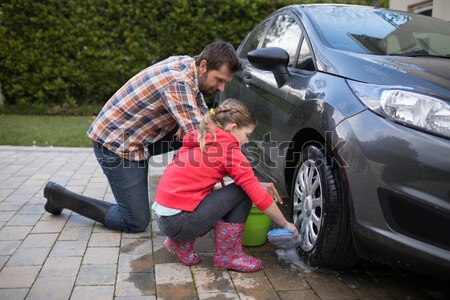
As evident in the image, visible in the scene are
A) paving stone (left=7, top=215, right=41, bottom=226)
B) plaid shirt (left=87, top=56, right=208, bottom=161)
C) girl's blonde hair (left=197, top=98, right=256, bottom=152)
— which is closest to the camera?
girl's blonde hair (left=197, top=98, right=256, bottom=152)

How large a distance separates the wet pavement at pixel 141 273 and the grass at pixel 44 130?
111 inches

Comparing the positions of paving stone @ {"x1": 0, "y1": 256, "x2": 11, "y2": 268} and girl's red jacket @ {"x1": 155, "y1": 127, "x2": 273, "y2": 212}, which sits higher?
girl's red jacket @ {"x1": 155, "y1": 127, "x2": 273, "y2": 212}

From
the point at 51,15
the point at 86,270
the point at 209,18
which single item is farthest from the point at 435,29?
the point at 51,15

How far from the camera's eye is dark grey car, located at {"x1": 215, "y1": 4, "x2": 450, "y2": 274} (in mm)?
1889

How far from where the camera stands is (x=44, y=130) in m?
6.77

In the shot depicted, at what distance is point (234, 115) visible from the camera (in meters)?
2.42

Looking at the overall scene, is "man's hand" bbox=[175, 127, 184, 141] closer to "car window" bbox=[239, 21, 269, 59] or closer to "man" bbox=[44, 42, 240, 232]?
"man" bbox=[44, 42, 240, 232]

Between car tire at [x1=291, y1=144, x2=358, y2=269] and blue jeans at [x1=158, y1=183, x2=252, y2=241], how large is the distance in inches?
14.5

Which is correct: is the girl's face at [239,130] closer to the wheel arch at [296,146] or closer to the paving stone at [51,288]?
the wheel arch at [296,146]

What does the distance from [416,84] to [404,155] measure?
1.22 feet

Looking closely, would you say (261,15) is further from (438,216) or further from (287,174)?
(438,216)

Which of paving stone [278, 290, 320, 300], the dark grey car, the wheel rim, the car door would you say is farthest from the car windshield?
paving stone [278, 290, 320, 300]

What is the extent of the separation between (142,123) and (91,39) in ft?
19.0

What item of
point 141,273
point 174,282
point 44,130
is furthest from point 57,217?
point 44,130
